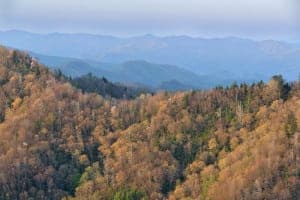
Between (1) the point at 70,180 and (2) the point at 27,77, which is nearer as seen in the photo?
(1) the point at 70,180

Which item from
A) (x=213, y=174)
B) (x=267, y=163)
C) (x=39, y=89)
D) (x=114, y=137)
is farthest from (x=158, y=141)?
(x=39, y=89)

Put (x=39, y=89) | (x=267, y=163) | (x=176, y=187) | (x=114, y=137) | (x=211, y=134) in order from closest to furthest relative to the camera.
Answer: (x=267, y=163)
(x=176, y=187)
(x=211, y=134)
(x=114, y=137)
(x=39, y=89)

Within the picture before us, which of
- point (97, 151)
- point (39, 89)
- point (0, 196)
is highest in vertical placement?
point (39, 89)

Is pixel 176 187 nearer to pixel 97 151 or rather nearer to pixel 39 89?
pixel 97 151

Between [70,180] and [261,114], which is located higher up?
[261,114]

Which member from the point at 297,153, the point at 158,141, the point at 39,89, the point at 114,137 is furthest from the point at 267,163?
the point at 39,89

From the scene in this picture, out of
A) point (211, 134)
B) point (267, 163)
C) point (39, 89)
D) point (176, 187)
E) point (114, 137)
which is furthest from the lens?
point (39, 89)
